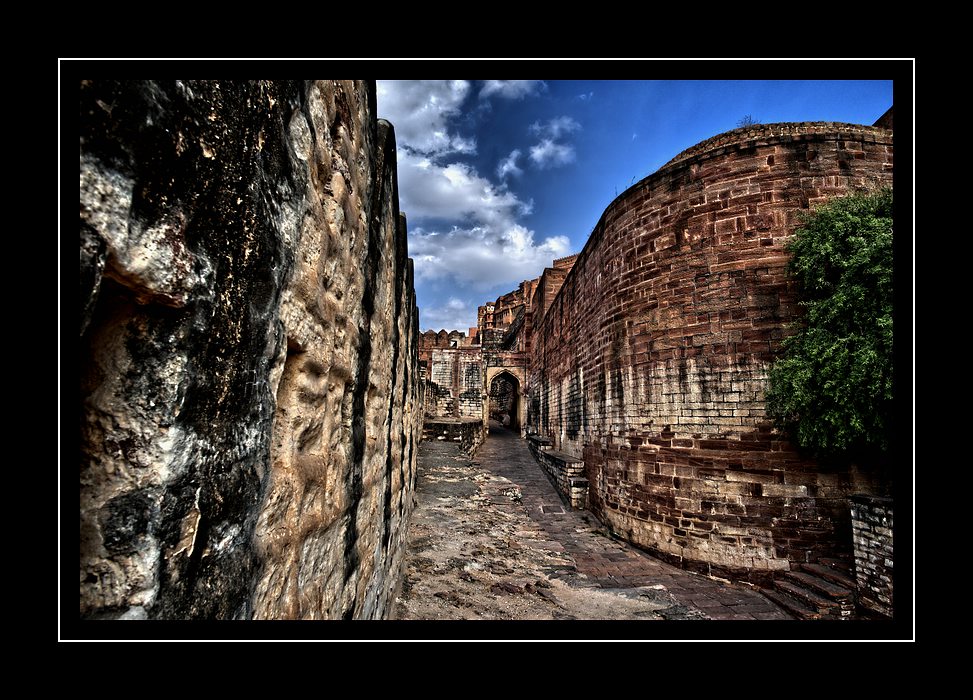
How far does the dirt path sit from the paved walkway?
1 centimetres

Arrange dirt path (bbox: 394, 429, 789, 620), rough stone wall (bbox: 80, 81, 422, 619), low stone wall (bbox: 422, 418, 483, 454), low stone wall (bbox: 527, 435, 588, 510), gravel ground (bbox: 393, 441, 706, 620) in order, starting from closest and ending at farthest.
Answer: rough stone wall (bbox: 80, 81, 422, 619) < gravel ground (bbox: 393, 441, 706, 620) < dirt path (bbox: 394, 429, 789, 620) < low stone wall (bbox: 527, 435, 588, 510) < low stone wall (bbox: 422, 418, 483, 454)

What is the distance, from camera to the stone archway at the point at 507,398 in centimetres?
2166

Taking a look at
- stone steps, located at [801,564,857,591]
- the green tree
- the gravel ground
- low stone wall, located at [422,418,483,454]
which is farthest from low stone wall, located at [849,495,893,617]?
low stone wall, located at [422,418,483,454]

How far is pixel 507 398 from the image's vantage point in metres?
31.2

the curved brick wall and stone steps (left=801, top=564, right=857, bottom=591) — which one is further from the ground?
the curved brick wall

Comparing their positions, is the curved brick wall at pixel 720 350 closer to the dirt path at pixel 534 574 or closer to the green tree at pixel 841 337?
the green tree at pixel 841 337

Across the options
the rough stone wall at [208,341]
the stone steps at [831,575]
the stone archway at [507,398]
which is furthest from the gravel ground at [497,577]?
the stone archway at [507,398]

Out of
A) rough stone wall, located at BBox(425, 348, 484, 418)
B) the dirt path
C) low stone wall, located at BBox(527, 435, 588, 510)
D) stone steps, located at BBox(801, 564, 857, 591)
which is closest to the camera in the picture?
the dirt path

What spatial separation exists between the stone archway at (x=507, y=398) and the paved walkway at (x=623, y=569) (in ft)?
39.0

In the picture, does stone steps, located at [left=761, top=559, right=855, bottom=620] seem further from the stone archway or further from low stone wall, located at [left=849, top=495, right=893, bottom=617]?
the stone archway

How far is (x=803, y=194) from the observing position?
5781mm

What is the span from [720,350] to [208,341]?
20.6 feet

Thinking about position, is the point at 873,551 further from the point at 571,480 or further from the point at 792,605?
the point at 571,480

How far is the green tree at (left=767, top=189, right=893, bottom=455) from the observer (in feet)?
14.7
